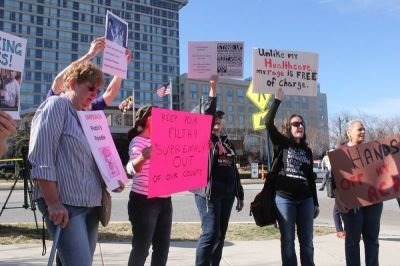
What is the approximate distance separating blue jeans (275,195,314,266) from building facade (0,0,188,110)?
4338 inches

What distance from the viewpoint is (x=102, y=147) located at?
332cm

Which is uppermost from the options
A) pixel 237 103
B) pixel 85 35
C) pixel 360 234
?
pixel 85 35

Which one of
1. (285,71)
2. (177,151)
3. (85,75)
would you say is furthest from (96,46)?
(285,71)

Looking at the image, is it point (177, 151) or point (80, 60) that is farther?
point (177, 151)

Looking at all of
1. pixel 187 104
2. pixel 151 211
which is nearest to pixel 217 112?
pixel 151 211

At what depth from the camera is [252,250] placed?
23.3ft

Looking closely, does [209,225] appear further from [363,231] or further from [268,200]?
[363,231]

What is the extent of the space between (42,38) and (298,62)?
128 m

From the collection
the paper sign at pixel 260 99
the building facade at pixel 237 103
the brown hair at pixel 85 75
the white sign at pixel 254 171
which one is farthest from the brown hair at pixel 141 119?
the building facade at pixel 237 103

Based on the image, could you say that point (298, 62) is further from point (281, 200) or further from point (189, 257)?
point (189, 257)

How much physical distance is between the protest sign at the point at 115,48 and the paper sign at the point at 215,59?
0.90m

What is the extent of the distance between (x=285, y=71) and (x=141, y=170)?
3.14m

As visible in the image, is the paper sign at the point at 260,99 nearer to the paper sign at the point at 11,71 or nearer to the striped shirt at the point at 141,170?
the paper sign at the point at 11,71

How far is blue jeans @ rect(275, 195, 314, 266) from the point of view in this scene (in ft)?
16.1
